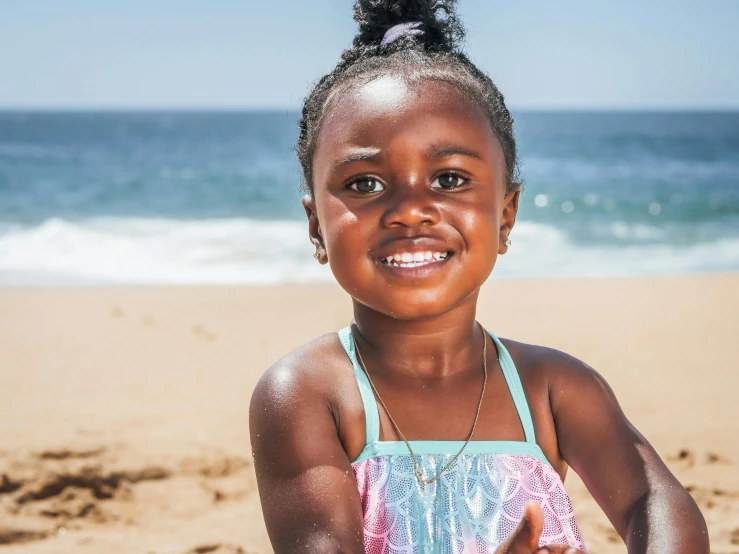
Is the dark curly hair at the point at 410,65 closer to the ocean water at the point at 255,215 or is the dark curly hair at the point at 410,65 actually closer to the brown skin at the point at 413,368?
the brown skin at the point at 413,368

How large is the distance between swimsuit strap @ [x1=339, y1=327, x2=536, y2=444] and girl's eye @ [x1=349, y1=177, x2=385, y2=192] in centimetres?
39

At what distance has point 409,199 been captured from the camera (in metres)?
1.79

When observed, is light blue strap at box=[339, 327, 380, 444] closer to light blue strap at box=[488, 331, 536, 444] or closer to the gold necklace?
the gold necklace

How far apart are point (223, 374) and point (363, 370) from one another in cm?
340

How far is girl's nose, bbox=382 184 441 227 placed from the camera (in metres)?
1.77

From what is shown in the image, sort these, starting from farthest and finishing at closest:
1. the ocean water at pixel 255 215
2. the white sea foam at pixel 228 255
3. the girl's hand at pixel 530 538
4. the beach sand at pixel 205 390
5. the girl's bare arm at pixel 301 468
Result: the ocean water at pixel 255 215
the white sea foam at pixel 228 255
the beach sand at pixel 205 390
the girl's bare arm at pixel 301 468
the girl's hand at pixel 530 538

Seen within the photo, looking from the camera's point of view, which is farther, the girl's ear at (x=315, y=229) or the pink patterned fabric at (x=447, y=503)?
the girl's ear at (x=315, y=229)

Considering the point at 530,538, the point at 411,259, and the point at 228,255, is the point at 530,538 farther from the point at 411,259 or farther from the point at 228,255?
the point at 228,255

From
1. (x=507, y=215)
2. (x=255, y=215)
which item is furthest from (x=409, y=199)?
(x=255, y=215)

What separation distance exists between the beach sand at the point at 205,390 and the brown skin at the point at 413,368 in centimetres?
140

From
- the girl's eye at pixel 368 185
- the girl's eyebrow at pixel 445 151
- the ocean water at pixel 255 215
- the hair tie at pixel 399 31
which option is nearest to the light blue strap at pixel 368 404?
the girl's eye at pixel 368 185

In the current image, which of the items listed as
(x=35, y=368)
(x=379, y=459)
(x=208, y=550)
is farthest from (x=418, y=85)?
(x=35, y=368)

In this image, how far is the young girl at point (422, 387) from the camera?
1.80 m

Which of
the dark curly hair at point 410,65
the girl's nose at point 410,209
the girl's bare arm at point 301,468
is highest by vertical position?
the dark curly hair at point 410,65
